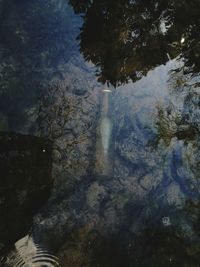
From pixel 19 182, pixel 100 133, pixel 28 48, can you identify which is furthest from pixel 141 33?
pixel 19 182

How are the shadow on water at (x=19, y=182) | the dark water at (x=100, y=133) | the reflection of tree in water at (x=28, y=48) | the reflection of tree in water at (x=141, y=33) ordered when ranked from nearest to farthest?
the shadow on water at (x=19, y=182) → the dark water at (x=100, y=133) → the reflection of tree in water at (x=141, y=33) → the reflection of tree in water at (x=28, y=48)

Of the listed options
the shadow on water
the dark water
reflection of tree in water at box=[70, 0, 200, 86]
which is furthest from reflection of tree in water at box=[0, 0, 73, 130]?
the shadow on water

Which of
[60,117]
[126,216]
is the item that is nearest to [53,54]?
[60,117]

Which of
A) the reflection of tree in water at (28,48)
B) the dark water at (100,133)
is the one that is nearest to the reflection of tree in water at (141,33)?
the dark water at (100,133)

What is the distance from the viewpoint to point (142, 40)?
7152 mm

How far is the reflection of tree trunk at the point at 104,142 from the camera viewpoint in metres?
9.29

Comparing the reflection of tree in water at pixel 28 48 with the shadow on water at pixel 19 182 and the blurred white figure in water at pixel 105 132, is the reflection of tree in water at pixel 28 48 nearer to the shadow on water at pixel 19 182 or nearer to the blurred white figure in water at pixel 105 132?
the blurred white figure in water at pixel 105 132

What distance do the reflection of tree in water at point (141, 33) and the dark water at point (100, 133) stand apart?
3 centimetres

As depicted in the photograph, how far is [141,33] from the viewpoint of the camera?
716 centimetres

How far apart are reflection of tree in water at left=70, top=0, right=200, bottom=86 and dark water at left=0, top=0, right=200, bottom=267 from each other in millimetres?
→ 25

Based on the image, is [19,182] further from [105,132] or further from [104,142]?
[105,132]

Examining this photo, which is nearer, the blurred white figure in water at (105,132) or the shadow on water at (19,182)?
the shadow on water at (19,182)

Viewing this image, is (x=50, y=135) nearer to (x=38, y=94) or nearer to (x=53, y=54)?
(x=38, y=94)

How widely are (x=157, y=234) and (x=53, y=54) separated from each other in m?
6.96
